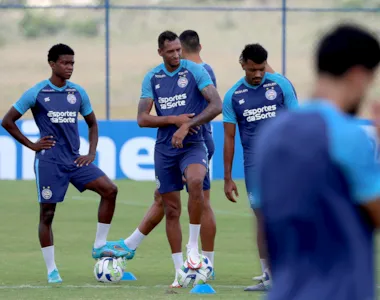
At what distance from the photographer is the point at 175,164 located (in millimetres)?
9289

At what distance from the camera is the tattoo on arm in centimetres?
908

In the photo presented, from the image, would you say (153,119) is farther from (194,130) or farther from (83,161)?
(83,161)

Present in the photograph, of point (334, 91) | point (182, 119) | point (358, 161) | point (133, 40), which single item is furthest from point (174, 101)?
point (133, 40)

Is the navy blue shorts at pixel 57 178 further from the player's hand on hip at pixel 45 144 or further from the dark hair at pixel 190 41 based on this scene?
the dark hair at pixel 190 41

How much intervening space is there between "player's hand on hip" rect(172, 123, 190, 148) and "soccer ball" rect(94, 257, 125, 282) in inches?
51.5

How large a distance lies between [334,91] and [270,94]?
231 inches

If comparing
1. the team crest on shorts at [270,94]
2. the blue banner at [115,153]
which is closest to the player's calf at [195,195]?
the team crest on shorts at [270,94]

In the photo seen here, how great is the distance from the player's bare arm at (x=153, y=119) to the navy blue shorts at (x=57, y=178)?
0.82 meters

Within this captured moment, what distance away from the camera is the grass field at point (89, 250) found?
349 inches

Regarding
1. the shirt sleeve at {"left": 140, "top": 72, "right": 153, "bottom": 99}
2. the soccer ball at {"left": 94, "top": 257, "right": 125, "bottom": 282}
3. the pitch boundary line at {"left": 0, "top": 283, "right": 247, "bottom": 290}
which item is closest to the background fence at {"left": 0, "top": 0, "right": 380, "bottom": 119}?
the soccer ball at {"left": 94, "top": 257, "right": 125, "bottom": 282}

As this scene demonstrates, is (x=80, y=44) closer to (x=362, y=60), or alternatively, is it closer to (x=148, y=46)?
(x=148, y=46)

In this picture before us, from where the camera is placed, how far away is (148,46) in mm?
51406

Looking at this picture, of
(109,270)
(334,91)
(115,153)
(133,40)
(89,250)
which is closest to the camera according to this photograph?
(334,91)

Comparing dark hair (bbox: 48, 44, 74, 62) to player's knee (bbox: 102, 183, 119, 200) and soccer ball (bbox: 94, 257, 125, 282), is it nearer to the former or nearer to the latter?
player's knee (bbox: 102, 183, 119, 200)
